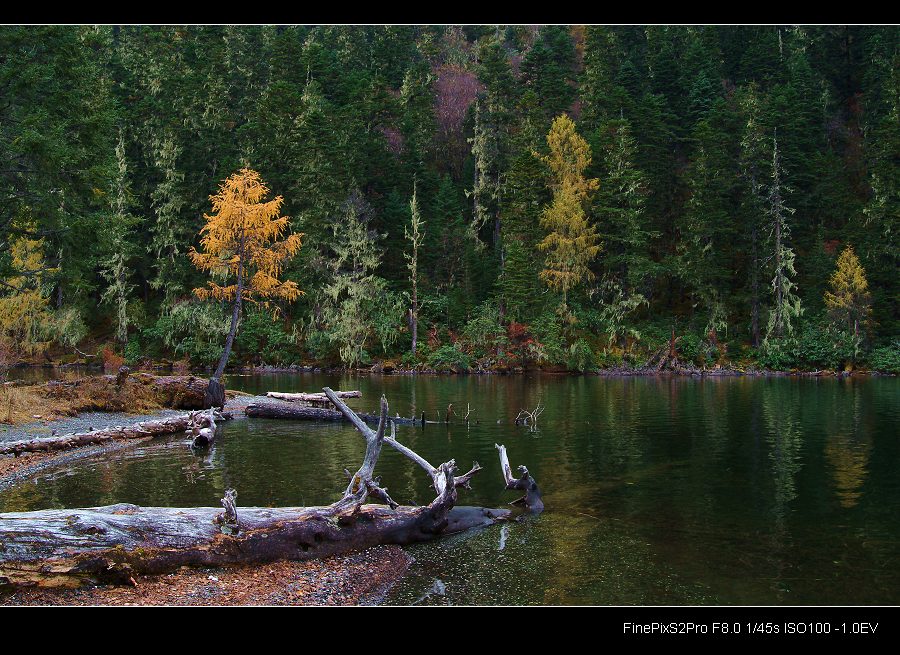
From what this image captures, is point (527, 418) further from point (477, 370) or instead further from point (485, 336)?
point (485, 336)

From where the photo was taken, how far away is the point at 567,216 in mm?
54938

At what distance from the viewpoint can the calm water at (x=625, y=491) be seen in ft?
37.1

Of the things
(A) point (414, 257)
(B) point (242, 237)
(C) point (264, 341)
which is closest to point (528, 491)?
(B) point (242, 237)

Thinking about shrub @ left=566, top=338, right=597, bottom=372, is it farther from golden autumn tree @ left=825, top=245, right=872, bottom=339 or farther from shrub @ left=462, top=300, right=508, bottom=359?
golden autumn tree @ left=825, top=245, right=872, bottom=339

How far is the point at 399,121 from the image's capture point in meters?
65.3

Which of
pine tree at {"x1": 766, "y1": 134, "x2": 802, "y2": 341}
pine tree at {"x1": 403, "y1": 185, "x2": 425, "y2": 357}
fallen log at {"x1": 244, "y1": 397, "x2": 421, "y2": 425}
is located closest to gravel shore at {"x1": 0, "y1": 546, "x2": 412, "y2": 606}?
fallen log at {"x1": 244, "y1": 397, "x2": 421, "y2": 425}

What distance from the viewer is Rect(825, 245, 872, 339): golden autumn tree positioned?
49.4m

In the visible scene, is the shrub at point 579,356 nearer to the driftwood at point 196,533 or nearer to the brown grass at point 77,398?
the brown grass at point 77,398

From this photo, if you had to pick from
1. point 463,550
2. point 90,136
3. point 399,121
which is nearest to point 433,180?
point 399,121

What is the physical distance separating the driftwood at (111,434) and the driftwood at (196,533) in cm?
1041

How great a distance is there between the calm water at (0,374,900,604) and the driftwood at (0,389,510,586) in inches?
36.0

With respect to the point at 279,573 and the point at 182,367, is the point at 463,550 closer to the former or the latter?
the point at 279,573

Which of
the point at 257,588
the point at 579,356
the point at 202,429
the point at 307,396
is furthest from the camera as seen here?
the point at 579,356

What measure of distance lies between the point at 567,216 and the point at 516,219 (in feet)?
12.4
